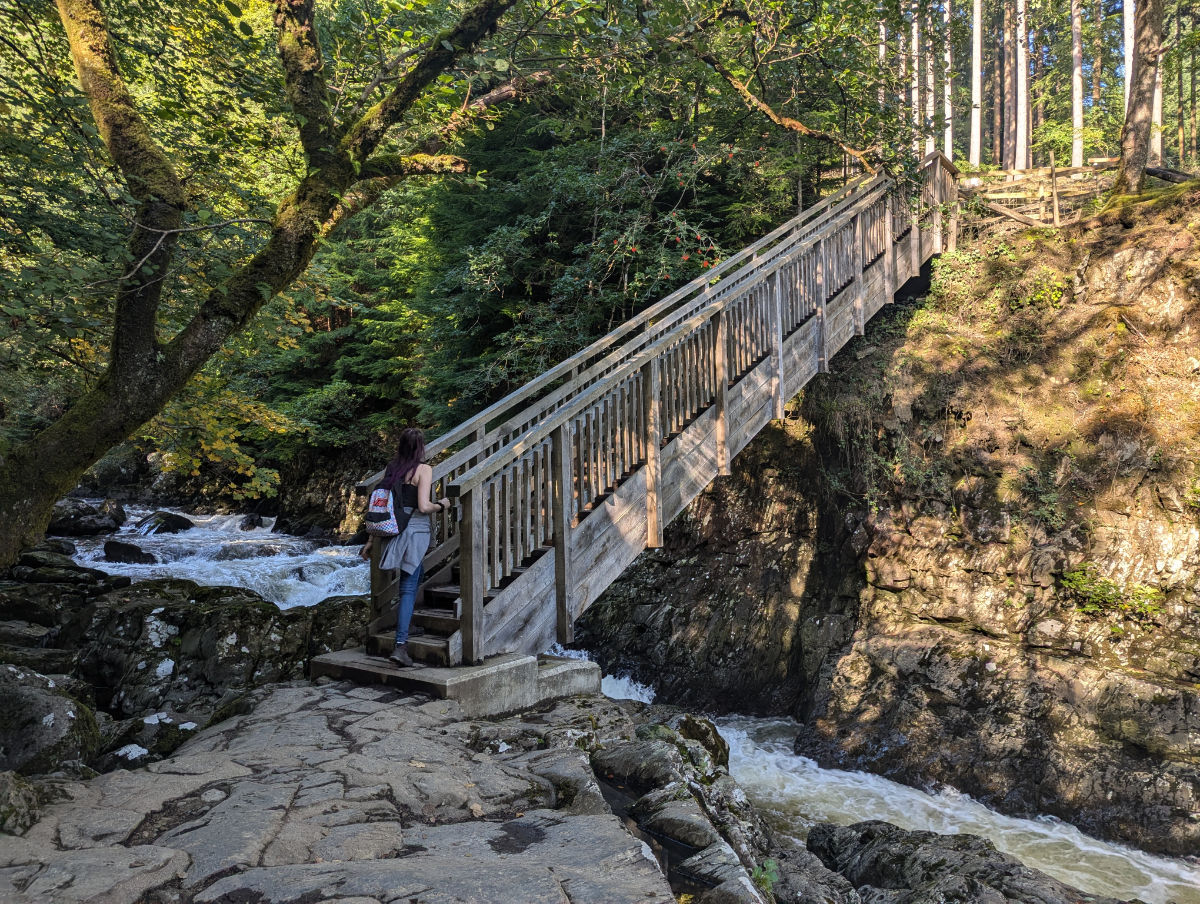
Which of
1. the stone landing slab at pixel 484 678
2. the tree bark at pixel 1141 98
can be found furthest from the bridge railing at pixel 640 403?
the tree bark at pixel 1141 98

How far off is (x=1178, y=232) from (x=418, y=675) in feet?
35.8

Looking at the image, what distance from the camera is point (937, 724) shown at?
7.68 metres

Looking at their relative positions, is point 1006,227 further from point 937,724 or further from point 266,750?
point 266,750

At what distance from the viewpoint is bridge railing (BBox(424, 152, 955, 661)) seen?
521 cm

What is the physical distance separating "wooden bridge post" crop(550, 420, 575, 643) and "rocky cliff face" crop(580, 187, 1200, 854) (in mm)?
4053

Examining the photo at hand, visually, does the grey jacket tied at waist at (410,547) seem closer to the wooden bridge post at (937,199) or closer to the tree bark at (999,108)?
the wooden bridge post at (937,199)

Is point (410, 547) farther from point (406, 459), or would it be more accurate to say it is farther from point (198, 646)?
point (198, 646)

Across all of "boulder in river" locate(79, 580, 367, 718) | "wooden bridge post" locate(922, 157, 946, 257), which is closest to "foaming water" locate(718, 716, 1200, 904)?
"boulder in river" locate(79, 580, 367, 718)

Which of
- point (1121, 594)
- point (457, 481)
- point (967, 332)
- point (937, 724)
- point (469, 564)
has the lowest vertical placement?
point (937, 724)

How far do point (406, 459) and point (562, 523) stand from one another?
129 cm

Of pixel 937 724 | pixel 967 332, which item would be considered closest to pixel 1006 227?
pixel 967 332

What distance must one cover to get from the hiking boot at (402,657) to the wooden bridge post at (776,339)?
4.99 m

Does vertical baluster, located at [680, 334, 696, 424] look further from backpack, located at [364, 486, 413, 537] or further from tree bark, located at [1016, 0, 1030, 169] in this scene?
tree bark, located at [1016, 0, 1030, 169]

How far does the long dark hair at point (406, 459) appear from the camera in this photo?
5230 millimetres
